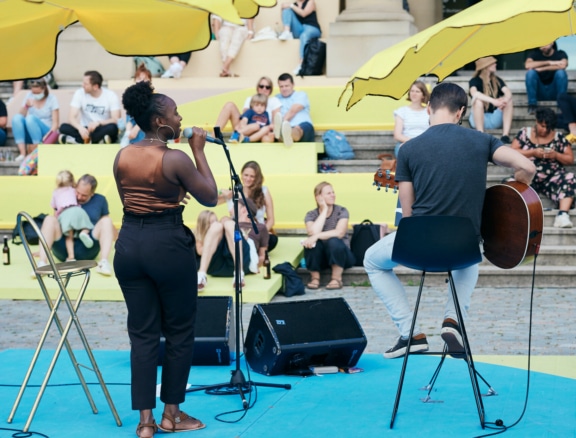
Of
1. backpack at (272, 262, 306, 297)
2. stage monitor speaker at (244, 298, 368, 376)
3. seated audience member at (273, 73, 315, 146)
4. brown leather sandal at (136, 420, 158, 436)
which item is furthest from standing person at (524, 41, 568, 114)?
brown leather sandal at (136, 420, 158, 436)

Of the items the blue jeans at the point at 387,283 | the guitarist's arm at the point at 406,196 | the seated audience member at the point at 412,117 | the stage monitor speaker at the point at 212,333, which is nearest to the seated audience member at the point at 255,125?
the seated audience member at the point at 412,117

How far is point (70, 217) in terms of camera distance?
11.9 metres

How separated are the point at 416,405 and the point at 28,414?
241 cm

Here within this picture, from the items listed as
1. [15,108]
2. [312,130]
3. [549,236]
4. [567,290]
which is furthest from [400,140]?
[15,108]

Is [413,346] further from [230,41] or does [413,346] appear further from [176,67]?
[230,41]

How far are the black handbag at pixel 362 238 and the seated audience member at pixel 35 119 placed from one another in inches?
213

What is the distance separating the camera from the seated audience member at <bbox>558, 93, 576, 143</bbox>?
13.7 m

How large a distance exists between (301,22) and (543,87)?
4.44m

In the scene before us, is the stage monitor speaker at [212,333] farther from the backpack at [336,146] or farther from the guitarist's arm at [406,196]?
the backpack at [336,146]

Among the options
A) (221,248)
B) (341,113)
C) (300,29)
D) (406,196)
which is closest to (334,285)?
(221,248)

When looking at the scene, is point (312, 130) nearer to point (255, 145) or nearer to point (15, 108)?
point (255, 145)

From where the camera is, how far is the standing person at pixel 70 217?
1195 cm

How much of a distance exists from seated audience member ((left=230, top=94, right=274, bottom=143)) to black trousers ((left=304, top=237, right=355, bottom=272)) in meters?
2.88

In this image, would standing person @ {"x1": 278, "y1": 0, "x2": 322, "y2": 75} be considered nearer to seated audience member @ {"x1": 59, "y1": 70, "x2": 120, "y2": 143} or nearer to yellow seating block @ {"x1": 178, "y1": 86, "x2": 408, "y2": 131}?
yellow seating block @ {"x1": 178, "y1": 86, "x2": 408, "y2": 131}
